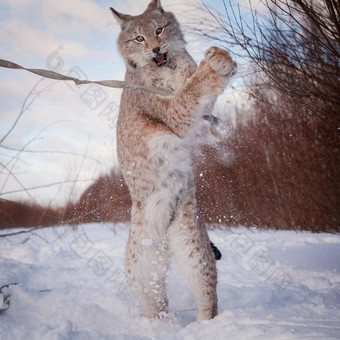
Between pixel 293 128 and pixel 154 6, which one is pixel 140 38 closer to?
pixel 154 6

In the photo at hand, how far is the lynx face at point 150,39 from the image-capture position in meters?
3.45

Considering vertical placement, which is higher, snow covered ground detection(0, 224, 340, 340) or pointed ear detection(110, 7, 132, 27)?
pointed ear detection(110, 7, 132, 27)

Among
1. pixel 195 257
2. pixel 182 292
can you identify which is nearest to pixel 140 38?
pixel 195 257

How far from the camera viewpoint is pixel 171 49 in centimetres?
352

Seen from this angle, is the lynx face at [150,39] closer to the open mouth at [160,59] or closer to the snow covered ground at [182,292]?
the open mouth at [160,59]

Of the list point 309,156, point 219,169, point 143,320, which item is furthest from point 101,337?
point 219,169

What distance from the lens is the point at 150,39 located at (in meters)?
3.52

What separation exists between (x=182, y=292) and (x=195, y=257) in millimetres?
Result: 1163

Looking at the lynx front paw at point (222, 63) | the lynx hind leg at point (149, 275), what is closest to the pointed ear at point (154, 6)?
the lynx front paw at point (222, 63)

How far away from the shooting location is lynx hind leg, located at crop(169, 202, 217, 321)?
2850mm

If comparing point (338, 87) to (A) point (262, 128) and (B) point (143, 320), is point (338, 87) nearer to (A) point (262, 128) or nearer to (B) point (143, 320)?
(B) point (143, 320)

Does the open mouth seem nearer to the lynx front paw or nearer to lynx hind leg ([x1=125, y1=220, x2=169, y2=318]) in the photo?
the lynx front paw

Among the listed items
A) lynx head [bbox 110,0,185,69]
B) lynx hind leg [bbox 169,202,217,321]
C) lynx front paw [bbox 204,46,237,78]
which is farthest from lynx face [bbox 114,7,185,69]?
lynx hind leg [bbox 169,202,217,321]

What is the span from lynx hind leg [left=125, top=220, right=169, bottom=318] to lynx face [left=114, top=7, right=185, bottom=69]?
1.82 m
